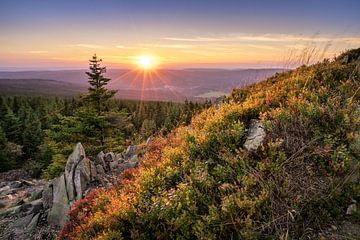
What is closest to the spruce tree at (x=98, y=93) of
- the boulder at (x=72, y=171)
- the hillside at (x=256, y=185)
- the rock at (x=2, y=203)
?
the rock at (x=2, y=203)

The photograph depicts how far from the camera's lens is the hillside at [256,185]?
3912 mm

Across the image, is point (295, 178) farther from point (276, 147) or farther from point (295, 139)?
point (295, 139)

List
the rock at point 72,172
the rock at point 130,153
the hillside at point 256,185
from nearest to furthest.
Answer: the hillside at point 256,185
the rock at point 72,172
the rock at point 130,153

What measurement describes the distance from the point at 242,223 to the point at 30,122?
6411 centimetres

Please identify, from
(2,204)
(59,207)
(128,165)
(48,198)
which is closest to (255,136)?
(128,165)

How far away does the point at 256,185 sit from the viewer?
446cm

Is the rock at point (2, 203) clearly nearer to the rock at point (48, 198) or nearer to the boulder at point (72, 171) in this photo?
the rock at point (48, 198)

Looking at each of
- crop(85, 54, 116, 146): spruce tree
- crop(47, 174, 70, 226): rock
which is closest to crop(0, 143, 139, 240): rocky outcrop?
crop(47, 174, 70, 226): rock

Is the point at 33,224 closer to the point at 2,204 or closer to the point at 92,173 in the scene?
the point at 92,173

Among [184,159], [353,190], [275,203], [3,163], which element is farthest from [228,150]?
[3,163]

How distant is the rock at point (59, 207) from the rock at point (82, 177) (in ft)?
1.48

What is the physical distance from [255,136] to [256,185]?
1.45 metres

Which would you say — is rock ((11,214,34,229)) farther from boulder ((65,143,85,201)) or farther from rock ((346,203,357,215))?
rock ((346,203,357,215))

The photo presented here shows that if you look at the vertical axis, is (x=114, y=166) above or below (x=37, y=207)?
above
